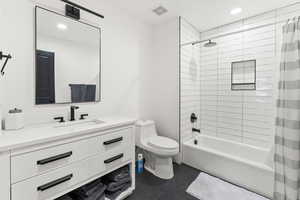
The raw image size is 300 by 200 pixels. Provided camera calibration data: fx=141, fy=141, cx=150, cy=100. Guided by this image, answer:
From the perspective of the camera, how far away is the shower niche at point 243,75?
2.34 m

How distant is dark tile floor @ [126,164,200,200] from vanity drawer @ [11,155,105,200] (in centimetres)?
66

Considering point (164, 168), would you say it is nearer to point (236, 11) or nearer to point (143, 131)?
point (143, 131)

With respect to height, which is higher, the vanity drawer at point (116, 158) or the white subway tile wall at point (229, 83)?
the white subway tile wall at point (229, 83)

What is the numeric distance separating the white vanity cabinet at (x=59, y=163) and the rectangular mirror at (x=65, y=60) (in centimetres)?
64

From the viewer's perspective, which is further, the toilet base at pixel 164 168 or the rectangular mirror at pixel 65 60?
the toilet base at pixel 164 168

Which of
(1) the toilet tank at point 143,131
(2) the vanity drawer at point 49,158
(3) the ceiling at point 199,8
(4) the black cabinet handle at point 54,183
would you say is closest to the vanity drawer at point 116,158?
(2) the vanity drawer at point 49,158

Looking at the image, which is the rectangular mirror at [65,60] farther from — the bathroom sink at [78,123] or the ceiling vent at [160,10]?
the ceiling vent at [160,10]

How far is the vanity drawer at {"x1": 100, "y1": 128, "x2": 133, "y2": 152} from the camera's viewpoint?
4.44 feet

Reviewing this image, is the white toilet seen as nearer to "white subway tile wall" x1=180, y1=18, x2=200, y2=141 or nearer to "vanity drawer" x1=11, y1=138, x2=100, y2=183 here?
"white subway tile wall" x1=180, y1=18, x2=200, y2=141

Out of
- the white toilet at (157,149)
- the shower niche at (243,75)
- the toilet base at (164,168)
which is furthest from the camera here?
the shower niche at (243,75)

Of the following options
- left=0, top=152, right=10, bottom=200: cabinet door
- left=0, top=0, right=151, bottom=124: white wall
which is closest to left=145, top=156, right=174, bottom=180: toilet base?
left=0, top=0, right=151, bottom=124: white wall

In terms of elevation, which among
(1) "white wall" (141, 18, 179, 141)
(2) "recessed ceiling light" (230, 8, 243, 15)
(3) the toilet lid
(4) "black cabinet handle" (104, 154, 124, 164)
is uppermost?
(2) "recessed ceiling light" (230, 8, 243, 15)

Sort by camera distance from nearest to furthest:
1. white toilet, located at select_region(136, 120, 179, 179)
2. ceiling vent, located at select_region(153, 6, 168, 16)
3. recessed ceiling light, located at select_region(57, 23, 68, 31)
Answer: recessed ceiling light, located at select_region(57, 23, 68, 31) → white toilet, located at select_region(136, 120, 179, 179) → ceiling vent, located at select_region(153, 6, 168, 16)

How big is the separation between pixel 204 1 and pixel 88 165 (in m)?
2.42
